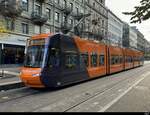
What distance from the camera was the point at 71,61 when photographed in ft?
49.0

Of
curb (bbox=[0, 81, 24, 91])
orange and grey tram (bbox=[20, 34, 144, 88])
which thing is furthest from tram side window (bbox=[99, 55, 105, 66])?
curb (bbox=[0, 81, 24, 91])

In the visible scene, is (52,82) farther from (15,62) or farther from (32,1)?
(32,1)

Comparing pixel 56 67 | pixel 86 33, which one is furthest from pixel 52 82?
pixel 86 33

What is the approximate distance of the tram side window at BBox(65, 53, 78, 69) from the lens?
14290mm

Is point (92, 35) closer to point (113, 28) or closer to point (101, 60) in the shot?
point (113, 28)

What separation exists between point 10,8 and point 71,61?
48.0 feet

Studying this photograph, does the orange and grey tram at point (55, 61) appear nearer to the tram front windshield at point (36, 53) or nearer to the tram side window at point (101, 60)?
the tram front windshield at point (36, 53)

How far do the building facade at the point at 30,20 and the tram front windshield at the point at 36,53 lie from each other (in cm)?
855

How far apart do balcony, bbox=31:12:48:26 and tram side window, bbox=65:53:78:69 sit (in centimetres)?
2063

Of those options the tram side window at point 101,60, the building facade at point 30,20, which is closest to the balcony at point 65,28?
the building facade at point 30,20

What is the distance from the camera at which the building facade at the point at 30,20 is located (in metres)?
29.5

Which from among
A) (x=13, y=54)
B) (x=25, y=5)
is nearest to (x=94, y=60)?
(x=13, y=54)

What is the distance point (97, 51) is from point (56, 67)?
7.46 m

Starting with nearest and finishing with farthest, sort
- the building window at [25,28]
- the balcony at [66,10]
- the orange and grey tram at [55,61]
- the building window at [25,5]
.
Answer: the orange and grey tram at [55,61], the building window at [25,5], the building window at [25,28], the balcony at [66,10]
